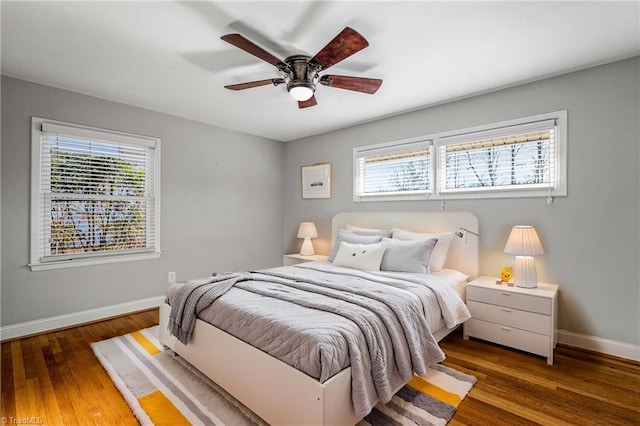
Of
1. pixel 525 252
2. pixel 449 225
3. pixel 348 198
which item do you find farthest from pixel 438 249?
pixel 348 198

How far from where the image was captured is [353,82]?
94.4 inches

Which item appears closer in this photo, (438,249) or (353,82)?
(353,82)

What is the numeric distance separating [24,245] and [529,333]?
4600mm

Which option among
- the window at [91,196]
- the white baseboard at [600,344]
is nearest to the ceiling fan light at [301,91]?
the window at [91,196]

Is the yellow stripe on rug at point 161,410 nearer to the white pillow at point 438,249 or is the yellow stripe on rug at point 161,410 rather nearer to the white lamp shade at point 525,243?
the white pillow at point 438,249

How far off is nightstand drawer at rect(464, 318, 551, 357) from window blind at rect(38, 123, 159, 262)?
3639mm

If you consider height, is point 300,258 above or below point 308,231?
below

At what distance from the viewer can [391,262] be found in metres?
3.05

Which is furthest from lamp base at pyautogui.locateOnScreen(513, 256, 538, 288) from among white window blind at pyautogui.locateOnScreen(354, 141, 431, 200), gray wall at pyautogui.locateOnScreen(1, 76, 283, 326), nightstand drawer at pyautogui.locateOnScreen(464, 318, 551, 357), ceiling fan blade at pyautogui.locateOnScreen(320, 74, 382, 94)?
gray wall at pyautogui.locateOnScreen(1, 76, 283, 326)

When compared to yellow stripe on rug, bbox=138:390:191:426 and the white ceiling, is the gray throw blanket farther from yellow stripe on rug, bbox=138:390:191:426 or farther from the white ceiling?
the white ceiling

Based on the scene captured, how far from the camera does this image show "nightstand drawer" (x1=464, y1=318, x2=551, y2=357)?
243 cm

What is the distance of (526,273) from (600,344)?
A: 0.81 m

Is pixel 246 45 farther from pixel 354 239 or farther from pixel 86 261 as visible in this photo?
pixel 86 261

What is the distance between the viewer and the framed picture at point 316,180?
4.58 m
